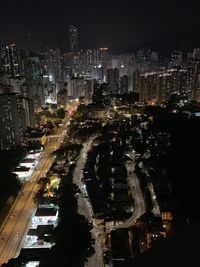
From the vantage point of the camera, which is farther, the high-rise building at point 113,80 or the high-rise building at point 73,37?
Result: the high-rise building at point 73,37

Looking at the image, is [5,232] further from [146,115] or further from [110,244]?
[146,115]

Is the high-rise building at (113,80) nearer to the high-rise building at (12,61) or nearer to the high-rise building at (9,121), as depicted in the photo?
→ the high-rise building at (12,61)

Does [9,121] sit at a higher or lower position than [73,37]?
lower

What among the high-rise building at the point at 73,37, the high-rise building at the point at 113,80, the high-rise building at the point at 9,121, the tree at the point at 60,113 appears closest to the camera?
the high-rise building at the point at 9,121

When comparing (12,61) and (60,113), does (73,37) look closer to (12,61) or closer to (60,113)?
(12,61)

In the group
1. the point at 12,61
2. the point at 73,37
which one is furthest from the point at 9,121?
the point at 73,37

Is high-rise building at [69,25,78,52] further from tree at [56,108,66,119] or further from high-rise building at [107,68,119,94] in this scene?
tree at [56,108,66,119]

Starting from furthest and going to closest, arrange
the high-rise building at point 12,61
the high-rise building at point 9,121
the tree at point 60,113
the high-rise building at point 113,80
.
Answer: the high-rise building at point 113,80
the high-rise building at point 12,61
the tree at point 60,113
the high-rise building at point 9,121

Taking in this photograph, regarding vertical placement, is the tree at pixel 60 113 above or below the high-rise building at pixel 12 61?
below

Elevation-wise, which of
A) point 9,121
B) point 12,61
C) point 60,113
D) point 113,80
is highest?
point 12,61

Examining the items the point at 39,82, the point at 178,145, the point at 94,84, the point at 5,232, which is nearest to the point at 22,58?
the point at 39,82

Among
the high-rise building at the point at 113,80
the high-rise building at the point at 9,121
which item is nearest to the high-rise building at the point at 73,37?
the high-rise building at the point at 113,80
